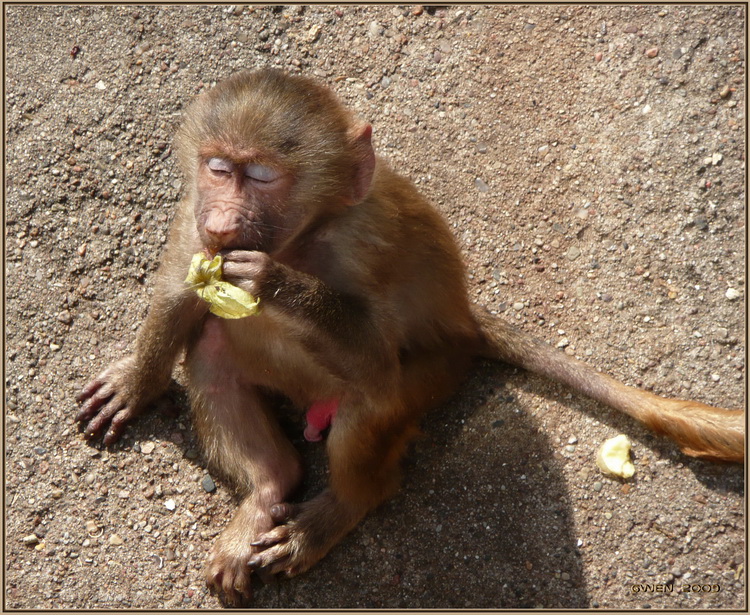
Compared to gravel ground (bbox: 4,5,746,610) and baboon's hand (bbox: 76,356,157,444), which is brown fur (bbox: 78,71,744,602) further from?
gravel ground (bbox: 4,5,746,610)

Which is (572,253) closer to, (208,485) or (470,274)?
(470,274)

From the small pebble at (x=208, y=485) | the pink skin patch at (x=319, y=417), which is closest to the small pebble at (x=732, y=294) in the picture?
the pink skin patch at (x=319, y=417)

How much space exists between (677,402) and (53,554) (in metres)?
3.00

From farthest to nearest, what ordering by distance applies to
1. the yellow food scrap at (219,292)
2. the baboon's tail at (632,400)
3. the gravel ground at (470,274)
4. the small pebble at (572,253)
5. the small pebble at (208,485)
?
the small pebble at (572,253) → the small pebble at (208,485) → the gravel ground at (470,274) → the baboon's tail at (632,400) → the yellow food scrap at (219,292)

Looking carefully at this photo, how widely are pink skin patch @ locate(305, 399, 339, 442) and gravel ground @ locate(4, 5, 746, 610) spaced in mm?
133

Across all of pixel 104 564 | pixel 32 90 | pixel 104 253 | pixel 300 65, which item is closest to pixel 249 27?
pixel 300 65

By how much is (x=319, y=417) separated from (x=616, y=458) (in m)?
1.42

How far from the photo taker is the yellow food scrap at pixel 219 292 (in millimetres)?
2902

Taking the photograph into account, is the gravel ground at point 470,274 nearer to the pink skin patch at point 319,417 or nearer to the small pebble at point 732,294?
the small pebble at point 732,294

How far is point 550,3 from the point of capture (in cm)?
460

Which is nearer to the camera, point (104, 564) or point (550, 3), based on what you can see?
point (104, 564)

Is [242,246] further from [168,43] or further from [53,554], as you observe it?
[168,43]

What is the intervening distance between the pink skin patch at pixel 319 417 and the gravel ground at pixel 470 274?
0.44 ft

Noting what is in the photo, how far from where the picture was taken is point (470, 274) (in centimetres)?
438
